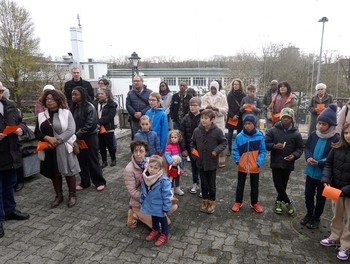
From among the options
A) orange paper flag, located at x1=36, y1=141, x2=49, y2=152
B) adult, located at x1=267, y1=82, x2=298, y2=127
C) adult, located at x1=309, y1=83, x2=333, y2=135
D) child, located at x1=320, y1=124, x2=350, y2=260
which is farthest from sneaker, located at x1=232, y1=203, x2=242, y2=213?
adult, located at x1=309, y1=83, x2=333, y2=135

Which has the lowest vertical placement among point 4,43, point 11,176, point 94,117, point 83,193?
point 83,193

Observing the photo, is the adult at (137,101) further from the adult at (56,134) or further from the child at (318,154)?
the child at (318,154)

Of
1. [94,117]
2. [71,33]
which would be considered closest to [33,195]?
[94,117]

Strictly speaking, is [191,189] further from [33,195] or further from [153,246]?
[33,195]

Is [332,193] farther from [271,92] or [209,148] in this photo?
[271,92]

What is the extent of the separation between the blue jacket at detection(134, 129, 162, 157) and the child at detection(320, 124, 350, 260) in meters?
2.43

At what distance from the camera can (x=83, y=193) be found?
15.1 feet

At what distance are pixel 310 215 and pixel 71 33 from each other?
1165 inches

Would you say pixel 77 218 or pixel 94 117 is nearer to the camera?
pixel 77 218

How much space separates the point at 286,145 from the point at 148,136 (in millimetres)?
2096

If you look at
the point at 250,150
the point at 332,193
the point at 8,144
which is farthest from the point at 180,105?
the point at 332,193

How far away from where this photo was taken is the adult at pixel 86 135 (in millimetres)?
4336

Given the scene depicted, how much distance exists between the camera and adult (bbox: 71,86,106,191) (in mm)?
4336

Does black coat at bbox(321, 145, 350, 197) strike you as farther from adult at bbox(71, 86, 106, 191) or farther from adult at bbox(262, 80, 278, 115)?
adult at bbox(262, 80, 278, 115)
